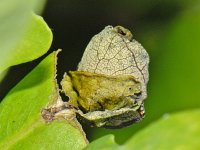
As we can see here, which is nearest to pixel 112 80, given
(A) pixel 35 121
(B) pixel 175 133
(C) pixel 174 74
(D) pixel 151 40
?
(A) pixel 35 121

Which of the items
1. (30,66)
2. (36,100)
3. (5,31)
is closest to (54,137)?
(36,100)

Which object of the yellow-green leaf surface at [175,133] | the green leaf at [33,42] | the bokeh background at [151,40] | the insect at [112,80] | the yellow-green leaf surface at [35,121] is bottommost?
the bokeh background at [151,40]

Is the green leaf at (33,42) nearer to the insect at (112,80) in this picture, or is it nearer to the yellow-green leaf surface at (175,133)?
the insect at (112,80)

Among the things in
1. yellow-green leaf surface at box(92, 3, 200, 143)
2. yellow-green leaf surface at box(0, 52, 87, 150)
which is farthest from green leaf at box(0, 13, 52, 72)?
yellow-green leaf surface at box(92, 3, 200, 143)

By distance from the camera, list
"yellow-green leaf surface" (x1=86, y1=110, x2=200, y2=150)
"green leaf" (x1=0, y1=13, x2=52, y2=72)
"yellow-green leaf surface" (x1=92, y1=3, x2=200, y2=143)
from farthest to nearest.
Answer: "yellow-green leaf surface" (x1=92, y1=3, x2=200, y2=143)
"green leaf" (x1=0, y1=13, x2=52, y2=72)
"yellow-green leaf surface" (x1=86, y1=110, x2=200, y2=150)

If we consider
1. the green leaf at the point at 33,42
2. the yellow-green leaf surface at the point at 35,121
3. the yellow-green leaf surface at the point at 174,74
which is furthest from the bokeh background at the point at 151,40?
the green leaf at the point at 33,42

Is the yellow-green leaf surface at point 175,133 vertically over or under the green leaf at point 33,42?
over

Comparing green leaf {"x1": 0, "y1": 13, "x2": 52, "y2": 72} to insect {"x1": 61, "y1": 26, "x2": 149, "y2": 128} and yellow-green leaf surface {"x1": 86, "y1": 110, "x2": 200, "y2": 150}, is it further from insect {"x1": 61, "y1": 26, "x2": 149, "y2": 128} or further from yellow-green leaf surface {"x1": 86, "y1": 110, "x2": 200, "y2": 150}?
yellow-green leaf surface {"x1": 86, "y1": 110, "x2": 200, "y2": 150}
